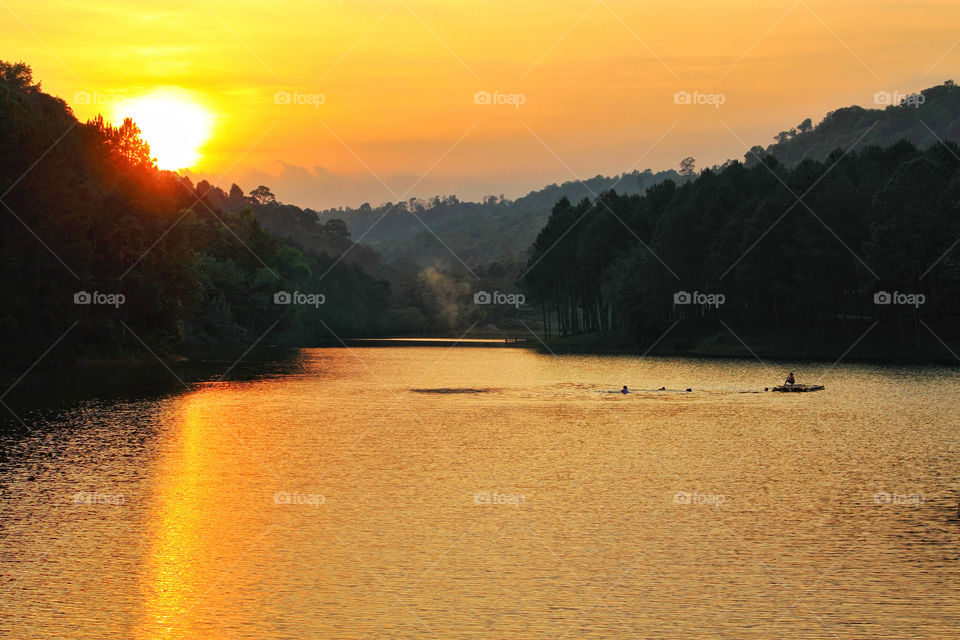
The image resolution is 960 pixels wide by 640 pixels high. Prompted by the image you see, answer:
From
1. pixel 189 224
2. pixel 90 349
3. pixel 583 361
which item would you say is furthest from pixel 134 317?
pixel 583 361

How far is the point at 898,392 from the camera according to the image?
85.8m

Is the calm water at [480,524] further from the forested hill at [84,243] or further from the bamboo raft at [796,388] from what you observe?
the forested hill at [84,243]

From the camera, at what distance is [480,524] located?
35.6 metres

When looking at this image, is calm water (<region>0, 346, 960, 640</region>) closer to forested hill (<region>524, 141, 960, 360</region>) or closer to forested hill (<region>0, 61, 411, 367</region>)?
forested hill (<region>0, 61, 411, 367</region>)

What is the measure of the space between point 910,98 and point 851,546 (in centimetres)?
10449

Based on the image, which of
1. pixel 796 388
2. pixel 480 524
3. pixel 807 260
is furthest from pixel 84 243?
pixel 807 260

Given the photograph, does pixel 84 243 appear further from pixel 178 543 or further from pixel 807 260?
pixel 807 260

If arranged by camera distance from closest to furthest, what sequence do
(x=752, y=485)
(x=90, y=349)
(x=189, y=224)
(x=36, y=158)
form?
1. (x=752, y=485)
2. (x=36, y=158)
3. (x=90, y=349)
4. (x=189, y=224)

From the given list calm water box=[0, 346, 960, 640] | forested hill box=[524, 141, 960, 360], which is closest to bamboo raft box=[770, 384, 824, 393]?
calm water box=[0, 346, 960, 640]

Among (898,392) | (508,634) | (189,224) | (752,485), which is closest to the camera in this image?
(508,634)

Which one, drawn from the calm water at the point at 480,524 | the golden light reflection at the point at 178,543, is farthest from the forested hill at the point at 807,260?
the golden light reflection at the point at 178,543

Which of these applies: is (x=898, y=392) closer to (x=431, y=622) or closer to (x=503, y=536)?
(x=503, y=536)

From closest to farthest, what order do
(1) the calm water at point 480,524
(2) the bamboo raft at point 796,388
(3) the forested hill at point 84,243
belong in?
(1) the calm water at point 480,524, (2) the bamboo raft at point 796,388, (3) the forested hill at point 84,243

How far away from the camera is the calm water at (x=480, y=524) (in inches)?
994
